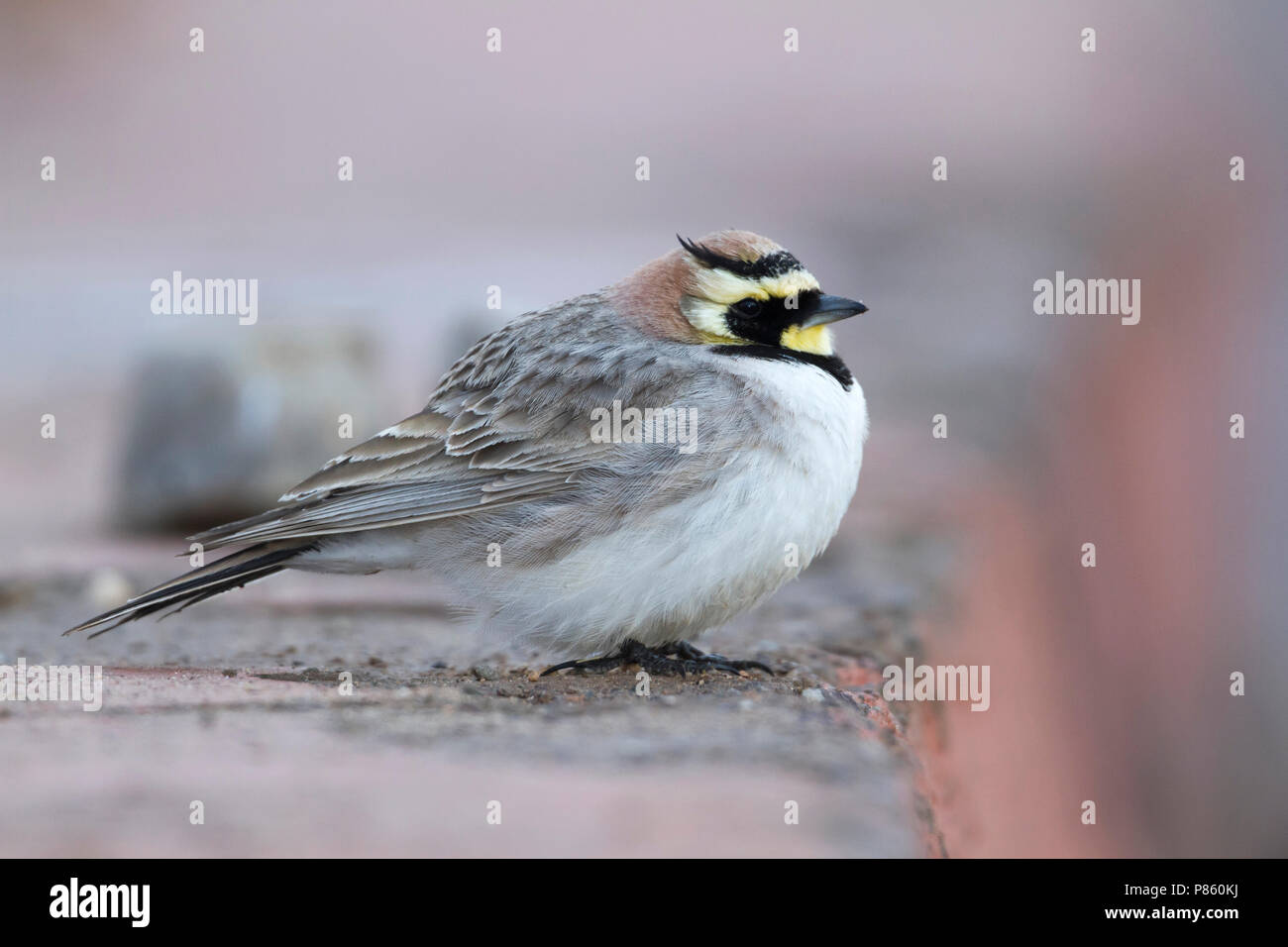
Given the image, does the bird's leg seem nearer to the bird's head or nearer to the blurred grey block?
the bird's head

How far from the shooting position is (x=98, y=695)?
4949mm

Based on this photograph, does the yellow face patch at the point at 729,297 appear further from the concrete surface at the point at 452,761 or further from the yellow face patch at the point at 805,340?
the concrete surface at the point at 452,761

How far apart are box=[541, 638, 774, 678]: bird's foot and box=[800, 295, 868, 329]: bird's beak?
4.34ft

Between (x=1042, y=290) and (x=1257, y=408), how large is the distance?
2.49 m

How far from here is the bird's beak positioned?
5707mm

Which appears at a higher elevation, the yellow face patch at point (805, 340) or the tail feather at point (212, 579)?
the yellow face patch at point (805, 340)

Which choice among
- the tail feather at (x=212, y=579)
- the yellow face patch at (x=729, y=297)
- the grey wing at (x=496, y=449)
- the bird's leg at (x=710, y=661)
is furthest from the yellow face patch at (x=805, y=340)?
the tail feather at (x=212, y=579)

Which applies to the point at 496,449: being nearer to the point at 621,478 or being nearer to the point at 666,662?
the point at 621,478

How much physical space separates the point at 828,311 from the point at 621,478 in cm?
109

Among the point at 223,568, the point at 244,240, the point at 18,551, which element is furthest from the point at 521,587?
the point at 244,240

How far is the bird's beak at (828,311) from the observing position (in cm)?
571

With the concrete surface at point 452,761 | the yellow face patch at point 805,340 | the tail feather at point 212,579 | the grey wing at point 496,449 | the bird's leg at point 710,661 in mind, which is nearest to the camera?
the concrete surface at point 452,761
